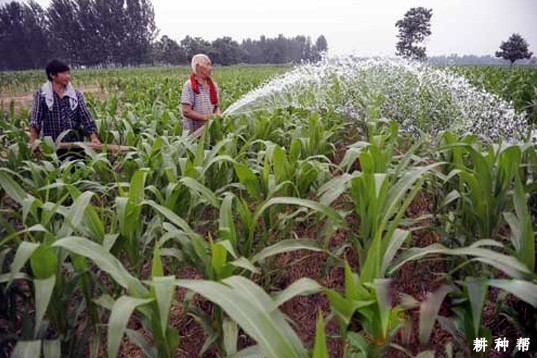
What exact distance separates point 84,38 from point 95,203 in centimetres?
3100

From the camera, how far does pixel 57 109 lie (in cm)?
306

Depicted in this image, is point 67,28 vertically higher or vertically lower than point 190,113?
higher

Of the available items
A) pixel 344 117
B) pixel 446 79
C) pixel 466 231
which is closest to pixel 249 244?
pixel 466 231

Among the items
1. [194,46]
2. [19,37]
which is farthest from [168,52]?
[19,37]

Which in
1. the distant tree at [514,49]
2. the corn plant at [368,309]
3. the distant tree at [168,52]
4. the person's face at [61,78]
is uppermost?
the distant tree at [168,52]

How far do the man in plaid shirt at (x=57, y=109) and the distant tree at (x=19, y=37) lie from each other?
21.9 inches

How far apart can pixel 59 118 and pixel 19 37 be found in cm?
548

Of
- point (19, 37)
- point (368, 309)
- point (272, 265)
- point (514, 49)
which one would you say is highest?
point (514, 49)

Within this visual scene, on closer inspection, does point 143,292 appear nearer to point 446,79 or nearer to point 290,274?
point 290,274

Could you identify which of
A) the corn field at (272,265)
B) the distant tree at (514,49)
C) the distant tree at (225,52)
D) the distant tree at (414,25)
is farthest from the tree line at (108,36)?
the corn field at (272,265)

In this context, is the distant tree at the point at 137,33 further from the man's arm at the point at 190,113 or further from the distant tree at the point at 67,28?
the man's arm at the point at 190,113

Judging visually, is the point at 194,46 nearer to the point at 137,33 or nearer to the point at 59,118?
the point at 137,33

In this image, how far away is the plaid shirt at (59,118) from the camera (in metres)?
3.00

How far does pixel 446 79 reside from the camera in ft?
14.9
